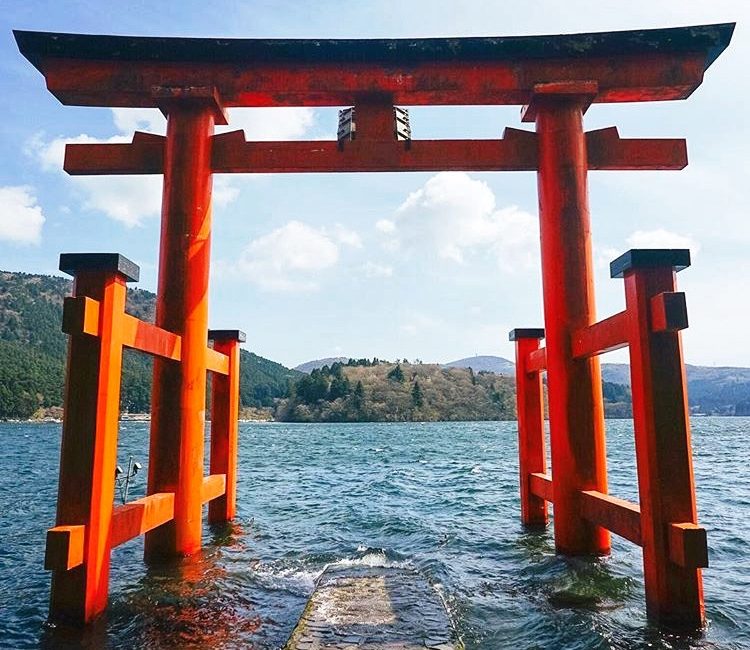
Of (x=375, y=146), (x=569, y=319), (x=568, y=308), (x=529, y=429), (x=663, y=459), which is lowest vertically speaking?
(x=663, y=459)

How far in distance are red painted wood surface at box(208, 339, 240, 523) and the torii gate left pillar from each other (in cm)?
181

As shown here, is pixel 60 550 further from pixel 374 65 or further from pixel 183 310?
pixel 374 65

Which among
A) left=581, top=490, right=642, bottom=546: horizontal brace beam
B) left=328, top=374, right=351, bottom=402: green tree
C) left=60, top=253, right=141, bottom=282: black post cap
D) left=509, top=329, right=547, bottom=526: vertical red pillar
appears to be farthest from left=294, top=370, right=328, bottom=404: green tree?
left=60, top=253, right=141, bottom=282: black post cap

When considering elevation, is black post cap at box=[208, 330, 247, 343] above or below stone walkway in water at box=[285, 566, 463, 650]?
above

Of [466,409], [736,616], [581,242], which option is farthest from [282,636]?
[466,409]

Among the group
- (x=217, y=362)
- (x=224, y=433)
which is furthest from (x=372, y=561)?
(x=217, y=362)

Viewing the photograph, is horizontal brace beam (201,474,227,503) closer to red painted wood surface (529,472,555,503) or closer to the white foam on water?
the white foam on water

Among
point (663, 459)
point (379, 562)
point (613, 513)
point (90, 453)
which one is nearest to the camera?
point (663, 459)

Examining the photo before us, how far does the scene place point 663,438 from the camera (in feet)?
14.3

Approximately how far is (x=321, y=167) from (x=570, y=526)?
4.87m

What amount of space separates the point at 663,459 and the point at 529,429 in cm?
411

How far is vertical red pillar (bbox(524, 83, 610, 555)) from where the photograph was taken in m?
6.18

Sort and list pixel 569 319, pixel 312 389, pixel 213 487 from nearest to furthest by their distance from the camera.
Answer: pixel 569 319 < pixel 213 487 < pixel 312 389

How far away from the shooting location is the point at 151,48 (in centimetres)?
677
